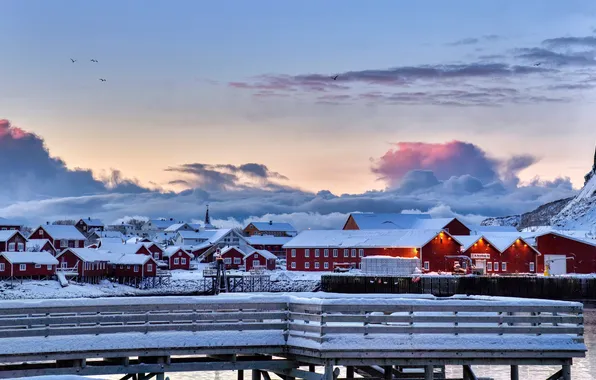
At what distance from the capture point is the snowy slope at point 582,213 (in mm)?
163125

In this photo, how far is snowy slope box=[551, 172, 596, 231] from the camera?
6422 inches

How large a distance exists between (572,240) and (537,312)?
11139 centimetres

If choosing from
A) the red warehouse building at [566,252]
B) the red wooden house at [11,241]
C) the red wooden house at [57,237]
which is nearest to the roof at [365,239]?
the red warehouse building at [566,252]

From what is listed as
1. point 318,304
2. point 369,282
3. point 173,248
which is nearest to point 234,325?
point 318,304

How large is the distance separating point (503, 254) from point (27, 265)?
217 feet

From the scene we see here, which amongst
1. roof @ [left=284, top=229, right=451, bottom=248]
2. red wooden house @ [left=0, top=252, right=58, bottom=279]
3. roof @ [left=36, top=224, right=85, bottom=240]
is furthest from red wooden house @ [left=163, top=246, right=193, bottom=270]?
red wooden house @ [left=0, top=252, right=58, bottom=279]

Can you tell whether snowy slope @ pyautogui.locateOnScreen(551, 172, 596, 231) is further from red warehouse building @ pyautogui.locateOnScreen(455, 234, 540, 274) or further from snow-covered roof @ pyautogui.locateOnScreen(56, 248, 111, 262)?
snow-covered roof @ pyautogui.locateOnScreen(56, 248, 111, 262)

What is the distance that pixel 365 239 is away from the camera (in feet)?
477

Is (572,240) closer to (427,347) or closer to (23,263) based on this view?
(23,263)

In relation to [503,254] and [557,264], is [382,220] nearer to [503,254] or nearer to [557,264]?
[503,254]

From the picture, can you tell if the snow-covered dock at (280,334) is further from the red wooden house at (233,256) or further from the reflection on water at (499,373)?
the red wooden house at (233,256)

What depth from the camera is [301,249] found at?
150 meters

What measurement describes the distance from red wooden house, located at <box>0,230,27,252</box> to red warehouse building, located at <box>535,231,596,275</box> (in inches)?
3061

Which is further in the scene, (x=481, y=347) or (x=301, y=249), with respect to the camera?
(x=301, y=249)
